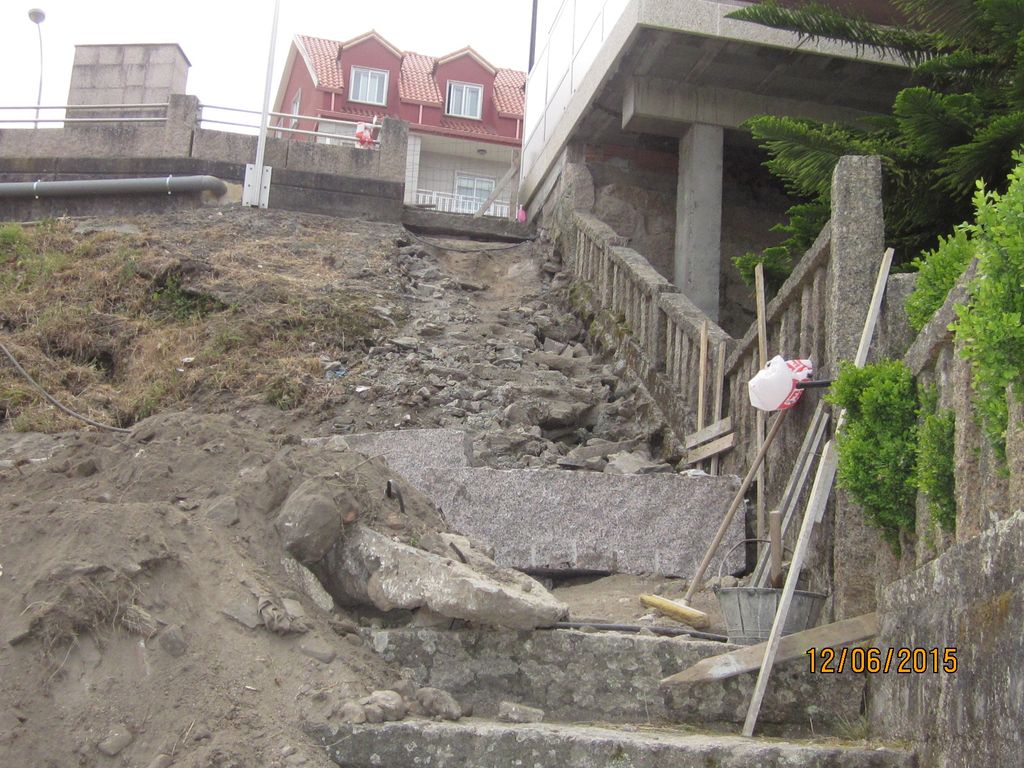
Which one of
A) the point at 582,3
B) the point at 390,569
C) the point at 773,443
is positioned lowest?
the point at 390,569

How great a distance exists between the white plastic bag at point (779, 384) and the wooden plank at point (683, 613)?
3.59 ft

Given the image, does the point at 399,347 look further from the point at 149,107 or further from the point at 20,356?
the point at 149,107

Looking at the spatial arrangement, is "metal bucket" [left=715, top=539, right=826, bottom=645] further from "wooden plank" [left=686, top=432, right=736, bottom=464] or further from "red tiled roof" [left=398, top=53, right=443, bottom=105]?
"red tiled roof" [left=398, top=53, right=443, bottom=105]

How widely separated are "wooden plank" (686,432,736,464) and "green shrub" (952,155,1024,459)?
3.74m

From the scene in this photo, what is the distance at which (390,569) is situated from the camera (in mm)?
4113

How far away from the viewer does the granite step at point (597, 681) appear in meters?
4.00

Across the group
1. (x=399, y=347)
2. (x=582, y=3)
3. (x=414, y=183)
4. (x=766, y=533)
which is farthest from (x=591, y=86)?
(x=414, y=183)

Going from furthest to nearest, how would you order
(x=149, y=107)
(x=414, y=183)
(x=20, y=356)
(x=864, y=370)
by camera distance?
(x=414, y=183), (x=149, y=107), (x=20, y=356), (x=864, y=370)

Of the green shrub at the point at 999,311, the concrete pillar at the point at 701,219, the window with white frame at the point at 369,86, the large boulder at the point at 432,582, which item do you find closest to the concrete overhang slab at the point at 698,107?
the concrete pillar at the point at 701,219

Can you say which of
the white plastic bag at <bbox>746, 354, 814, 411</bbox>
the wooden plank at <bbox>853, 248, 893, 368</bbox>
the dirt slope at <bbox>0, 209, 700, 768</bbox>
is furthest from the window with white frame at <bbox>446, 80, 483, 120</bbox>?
the wooden plank at <bbox>853, 248, 893, 368</bbox>

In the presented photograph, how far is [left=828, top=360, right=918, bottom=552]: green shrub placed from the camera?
4148 mm

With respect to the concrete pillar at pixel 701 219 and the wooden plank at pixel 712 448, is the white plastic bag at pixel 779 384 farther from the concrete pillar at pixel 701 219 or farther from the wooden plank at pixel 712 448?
the concrete pillar at pixel 701 219

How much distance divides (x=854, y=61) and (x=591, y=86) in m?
2.60

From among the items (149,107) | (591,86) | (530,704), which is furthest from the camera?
(149,107)
